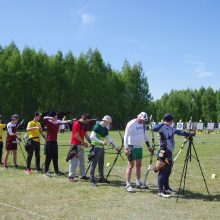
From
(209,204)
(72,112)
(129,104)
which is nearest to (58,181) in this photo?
(209,204)

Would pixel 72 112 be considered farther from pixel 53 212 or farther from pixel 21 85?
pixel 53 212

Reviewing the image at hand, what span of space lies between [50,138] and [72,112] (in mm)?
62102

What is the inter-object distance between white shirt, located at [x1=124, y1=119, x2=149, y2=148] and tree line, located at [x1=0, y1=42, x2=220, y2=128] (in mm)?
53269

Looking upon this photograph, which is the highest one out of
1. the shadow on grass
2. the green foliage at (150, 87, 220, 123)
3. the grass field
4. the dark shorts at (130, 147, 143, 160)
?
the green foliage at (150, 87, 220, 123)

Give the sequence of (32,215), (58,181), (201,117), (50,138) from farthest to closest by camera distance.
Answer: (201,117) → (50,138) → (58,181) → (32,215)

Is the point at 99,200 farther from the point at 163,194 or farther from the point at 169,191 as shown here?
the point at 169,191

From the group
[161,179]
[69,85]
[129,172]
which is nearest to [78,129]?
[129,172]

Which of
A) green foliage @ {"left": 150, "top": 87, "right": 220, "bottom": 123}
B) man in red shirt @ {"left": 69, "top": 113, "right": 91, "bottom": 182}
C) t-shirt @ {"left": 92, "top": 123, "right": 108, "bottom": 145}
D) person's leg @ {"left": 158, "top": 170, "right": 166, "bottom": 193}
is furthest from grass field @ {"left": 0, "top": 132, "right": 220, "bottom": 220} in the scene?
green foliage @ {"left": 150, "top": 87, "right": 220, "bottom": 123}

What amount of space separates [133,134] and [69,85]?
6432 centimetres

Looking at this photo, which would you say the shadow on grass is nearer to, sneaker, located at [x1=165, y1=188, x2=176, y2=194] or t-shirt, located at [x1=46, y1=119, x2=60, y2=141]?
sneaker, located at [x1=165, y1=188, x2=176, y2=194]

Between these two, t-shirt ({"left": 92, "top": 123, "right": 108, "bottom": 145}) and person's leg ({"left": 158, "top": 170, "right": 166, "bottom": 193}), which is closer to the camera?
person's leg ({"left": 158, "top": 170, "right": 166, "bottom": 193})

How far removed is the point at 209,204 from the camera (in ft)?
31.6

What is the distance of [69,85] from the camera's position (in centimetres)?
7488

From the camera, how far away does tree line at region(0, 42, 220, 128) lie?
6681cm
